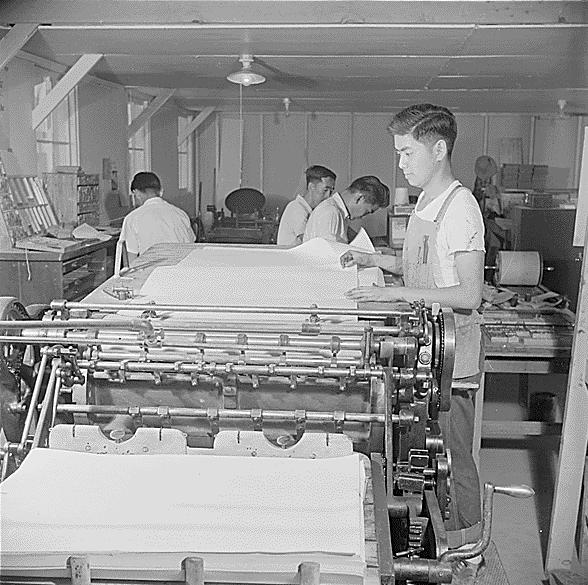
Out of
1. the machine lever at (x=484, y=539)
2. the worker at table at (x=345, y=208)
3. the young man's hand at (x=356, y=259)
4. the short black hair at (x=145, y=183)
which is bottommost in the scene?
the machine lever at (x=484, y=539)

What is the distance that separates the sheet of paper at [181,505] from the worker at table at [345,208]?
9.46ft

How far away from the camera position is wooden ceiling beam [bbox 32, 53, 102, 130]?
218 inches

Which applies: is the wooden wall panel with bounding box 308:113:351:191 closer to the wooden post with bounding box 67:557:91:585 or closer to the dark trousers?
the dark trousers

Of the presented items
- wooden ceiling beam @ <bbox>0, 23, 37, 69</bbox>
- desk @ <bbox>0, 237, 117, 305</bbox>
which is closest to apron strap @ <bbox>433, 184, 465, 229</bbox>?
wooden ceiling beam @ <bbox>0, 23, 37, 69</bbox>

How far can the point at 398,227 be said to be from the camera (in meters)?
5.22

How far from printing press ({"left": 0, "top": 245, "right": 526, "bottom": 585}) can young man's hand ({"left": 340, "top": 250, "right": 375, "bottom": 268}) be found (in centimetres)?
46

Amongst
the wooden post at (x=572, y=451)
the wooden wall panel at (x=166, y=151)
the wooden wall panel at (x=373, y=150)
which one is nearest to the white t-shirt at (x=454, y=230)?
the wooden post at (x=572, y=451)

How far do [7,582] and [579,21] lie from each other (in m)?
3.56

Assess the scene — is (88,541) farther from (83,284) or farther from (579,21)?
(83,284)

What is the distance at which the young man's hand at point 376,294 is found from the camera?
7.30 feet

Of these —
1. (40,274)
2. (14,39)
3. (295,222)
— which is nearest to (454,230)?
(295,222)

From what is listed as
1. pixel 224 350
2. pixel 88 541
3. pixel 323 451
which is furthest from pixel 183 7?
pixel 88 541

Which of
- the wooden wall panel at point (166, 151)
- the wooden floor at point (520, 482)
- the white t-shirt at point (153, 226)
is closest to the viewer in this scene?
the wooden floor at point (520, 482)

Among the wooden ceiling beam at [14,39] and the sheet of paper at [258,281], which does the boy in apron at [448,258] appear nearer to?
the sheet of paper at [258,281]
